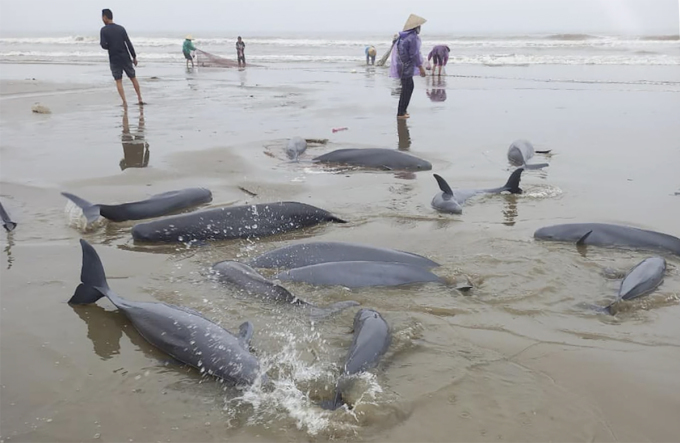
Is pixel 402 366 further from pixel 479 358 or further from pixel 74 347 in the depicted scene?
pixel 74 347

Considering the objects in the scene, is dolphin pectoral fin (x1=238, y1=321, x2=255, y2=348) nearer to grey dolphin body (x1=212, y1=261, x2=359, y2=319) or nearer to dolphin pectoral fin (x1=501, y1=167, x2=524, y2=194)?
grey dolphin body (x1=212, y1=261, x2=359, y2=319)

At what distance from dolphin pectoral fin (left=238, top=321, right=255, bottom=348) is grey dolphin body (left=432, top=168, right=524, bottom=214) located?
118 inches

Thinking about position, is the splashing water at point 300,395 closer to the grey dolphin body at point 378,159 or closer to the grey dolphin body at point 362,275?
the grey dolphin body at point 362,275

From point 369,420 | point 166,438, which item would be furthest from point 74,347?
point 369,420

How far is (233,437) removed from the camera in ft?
8.60

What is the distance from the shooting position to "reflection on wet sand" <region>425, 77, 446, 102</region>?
1555 centimetres

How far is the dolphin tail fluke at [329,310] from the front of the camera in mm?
3783

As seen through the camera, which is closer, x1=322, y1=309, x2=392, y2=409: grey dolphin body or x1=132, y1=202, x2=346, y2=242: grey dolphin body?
x1=322, y1=309, x2=392, y2=409: grey dolphin body

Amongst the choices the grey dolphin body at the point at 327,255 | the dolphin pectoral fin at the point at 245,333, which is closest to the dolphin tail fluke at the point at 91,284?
the dolphin pectoral fin at the point at 245,333

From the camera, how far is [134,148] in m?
8.97

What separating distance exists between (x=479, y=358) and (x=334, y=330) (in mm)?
915

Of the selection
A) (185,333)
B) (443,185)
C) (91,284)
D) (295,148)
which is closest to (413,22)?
(295,148)

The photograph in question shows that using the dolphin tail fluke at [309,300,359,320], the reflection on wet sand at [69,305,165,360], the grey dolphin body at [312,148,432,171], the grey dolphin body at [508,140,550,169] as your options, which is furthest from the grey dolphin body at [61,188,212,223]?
the grey dolphin body at [508,140,550,169]

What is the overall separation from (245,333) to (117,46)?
12.0 metres
